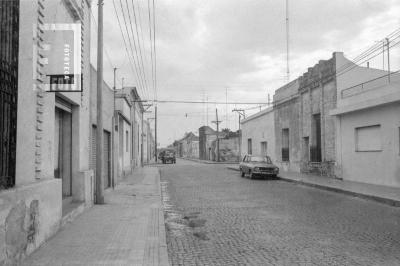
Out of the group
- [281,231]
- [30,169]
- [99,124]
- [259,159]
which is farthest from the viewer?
[259,159]

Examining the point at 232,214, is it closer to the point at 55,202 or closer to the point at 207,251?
the point at 207,251

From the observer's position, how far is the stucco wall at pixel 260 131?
33344 mm

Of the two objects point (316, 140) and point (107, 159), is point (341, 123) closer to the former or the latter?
point (316, 140)

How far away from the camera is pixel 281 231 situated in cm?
891

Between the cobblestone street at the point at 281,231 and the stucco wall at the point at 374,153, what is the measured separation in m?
3.62

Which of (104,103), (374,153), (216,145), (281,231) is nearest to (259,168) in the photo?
(374,153)

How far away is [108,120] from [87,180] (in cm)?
663

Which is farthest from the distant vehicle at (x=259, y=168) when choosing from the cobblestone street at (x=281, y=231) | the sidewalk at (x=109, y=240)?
the sidewalk at (x=109, y=240)

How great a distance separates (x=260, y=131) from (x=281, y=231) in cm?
2777

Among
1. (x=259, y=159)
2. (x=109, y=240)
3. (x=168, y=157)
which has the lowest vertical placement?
(x=109, y=240)

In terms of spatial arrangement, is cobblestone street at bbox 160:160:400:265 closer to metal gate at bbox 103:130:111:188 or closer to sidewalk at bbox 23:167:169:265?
sidewalk at bbox 23:167:169:265

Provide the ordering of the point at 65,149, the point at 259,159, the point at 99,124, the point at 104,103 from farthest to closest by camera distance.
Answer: the point at 259,159 < the point at 104,103 < the point at 99,124 < the point at 65,149

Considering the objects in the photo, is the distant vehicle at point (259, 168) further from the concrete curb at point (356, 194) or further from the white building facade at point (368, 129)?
the white building facade at point (368, 129)

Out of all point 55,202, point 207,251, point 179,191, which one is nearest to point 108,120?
point 179,191
